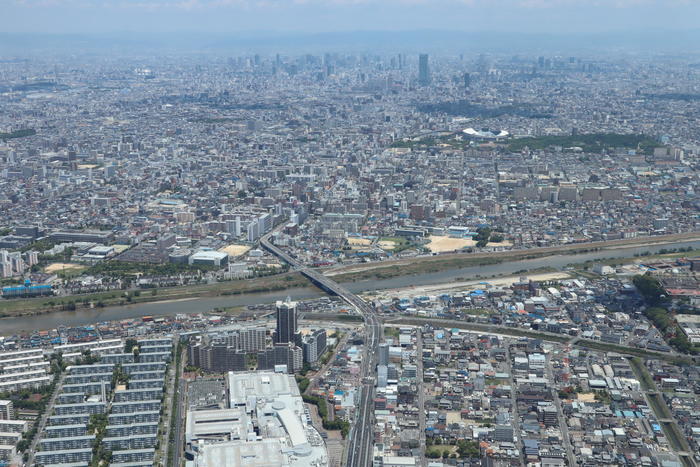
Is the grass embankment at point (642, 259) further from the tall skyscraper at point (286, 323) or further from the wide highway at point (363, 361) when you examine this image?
the tall skyscraper at point (286, 323)

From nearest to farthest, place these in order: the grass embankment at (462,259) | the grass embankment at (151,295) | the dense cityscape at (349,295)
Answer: the dense cityscape at (349,295)
the grass embankment at (151,295)
the grass embankment at (462,259)

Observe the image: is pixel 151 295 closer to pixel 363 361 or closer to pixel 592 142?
pixel 363 361

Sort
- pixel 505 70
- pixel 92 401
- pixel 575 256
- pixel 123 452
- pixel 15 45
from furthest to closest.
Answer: pixel 15 45
pixel 505 70
pixel 575 256
pixel 92 401
pixel 123 452

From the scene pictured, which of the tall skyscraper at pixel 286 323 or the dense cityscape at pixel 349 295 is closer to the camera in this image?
the dense cityscape at pixel 349 295

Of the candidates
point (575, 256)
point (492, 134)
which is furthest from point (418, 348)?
point (492, 134)

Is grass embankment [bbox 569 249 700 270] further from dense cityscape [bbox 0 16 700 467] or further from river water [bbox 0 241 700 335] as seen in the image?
river water [bbox 0 241 700 335]

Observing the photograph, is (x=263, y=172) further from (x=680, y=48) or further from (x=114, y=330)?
(x=680, y=48)

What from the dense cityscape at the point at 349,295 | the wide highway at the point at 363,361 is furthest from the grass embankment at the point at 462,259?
the wide highway at the point at 363,361
